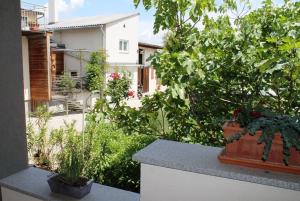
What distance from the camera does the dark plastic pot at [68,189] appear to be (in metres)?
1.30

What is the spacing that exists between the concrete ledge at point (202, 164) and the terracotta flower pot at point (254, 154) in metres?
0.02

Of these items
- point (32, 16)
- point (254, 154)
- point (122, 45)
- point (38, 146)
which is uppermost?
point (32, 16)

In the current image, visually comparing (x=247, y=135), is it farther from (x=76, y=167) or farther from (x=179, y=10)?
(x=179, y=10)

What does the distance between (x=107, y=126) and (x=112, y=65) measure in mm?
8552

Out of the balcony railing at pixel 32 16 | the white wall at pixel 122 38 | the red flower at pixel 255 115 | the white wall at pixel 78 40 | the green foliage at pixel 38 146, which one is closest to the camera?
the red flower at pixel 255 115

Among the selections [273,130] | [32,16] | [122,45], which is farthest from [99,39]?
[273,130]

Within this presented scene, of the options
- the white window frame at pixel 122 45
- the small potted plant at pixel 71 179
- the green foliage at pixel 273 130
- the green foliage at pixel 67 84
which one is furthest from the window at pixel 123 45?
the green foliage at pixel 273 130

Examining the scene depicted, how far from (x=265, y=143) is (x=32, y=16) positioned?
12.8 meters

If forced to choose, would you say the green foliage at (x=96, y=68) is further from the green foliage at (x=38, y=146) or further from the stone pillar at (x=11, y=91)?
the stone pillar at (x=11, y=91)

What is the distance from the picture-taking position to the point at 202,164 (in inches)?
35.2

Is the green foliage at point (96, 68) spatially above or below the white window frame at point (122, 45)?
below

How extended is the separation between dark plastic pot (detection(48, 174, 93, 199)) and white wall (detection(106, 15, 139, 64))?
11042mm

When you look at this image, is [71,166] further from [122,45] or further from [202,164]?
[122,45]

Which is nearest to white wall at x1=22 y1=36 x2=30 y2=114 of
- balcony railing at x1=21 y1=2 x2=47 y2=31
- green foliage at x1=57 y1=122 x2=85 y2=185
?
balcony railing at x1=21 y1=2 x2=47 y2=31
